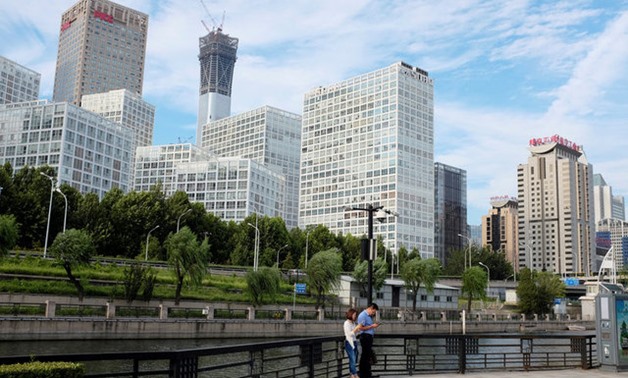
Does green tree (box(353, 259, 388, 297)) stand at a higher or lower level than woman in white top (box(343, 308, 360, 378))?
higher

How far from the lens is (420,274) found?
3287 inches

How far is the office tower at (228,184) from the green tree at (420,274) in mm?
91971

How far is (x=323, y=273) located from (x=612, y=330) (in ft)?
172

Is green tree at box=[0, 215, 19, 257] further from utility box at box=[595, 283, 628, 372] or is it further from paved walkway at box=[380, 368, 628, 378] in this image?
utility box at box=[595, 283, 628, 372]

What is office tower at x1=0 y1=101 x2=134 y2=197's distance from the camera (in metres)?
146

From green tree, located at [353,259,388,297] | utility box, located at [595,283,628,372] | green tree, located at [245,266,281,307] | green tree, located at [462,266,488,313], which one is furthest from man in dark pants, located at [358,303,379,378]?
green tree, located at [462,266,488,313]

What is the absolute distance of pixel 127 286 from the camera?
56031mm

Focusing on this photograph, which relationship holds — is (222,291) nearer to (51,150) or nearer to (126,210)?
(126,210)

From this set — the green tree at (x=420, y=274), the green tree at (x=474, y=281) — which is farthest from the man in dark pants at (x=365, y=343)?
the green tree at (x=474, y=281)

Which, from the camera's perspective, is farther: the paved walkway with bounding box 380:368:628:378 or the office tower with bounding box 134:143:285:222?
the office tower with bounding box 134:143:285:222

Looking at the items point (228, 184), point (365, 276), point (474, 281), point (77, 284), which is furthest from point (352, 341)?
point (228, 184)

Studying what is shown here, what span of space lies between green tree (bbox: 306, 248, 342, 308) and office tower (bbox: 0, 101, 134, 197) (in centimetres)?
8553

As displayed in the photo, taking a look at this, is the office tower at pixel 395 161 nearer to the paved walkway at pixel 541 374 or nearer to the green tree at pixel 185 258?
the green tree at pixel 185 258

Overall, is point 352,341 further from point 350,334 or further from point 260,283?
point 260,283
